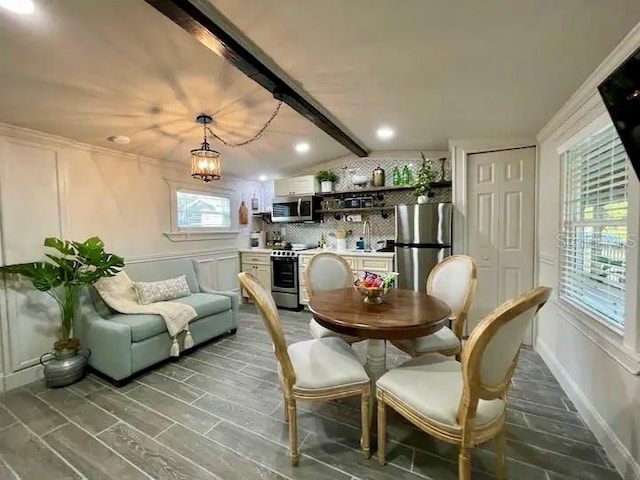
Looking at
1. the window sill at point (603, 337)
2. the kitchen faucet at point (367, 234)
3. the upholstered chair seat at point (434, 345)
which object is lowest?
the upholstered chair seat at point (434, 345)

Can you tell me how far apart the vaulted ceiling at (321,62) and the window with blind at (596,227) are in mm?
494

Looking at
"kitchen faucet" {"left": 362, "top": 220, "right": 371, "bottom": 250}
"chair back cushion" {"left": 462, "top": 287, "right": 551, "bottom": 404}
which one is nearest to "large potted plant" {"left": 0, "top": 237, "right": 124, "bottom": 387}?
"chair back cushion" {"left": 462, "top": 287, "right": 551, "bottom": 404}

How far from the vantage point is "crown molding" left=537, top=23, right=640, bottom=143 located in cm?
150

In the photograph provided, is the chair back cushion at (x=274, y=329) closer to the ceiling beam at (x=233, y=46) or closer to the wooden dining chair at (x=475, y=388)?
the wooden dining chair at (x=475, y=388)

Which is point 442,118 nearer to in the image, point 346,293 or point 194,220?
point 346,293

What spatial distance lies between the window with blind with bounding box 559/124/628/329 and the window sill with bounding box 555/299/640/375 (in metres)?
0.06

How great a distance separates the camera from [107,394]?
7.83 feet

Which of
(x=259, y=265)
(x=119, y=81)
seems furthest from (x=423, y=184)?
(x=119, y=81)

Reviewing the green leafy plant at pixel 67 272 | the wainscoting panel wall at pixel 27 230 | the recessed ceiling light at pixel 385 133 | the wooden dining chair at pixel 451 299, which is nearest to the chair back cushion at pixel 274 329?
the wooden dining chair at pixel 451 299

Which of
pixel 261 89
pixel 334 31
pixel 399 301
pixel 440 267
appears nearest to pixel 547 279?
pixel 440 267

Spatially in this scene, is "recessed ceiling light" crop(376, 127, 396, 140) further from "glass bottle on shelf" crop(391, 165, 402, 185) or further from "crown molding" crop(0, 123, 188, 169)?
"crown molding" crop(0, 123, 188, 169)

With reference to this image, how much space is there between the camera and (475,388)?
1.27 meters

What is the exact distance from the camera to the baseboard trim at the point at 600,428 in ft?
5.00

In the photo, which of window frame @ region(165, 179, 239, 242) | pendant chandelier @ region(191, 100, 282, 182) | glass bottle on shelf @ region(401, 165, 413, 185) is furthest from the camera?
glass bottle on shelf @ region(401, 165, 413, 185)
